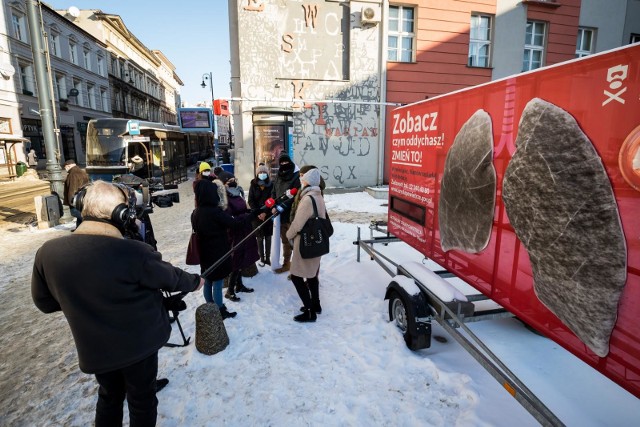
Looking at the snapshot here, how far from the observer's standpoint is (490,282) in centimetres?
307

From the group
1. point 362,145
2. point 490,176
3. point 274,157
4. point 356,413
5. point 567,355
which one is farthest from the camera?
point 362,145

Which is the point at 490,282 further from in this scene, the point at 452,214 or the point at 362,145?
the point at 362,145

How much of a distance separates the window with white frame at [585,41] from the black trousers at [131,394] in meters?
18.6

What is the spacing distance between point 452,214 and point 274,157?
891 cm

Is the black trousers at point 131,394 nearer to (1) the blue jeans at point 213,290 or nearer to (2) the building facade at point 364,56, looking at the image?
(1) the blue jeans at point 213,290

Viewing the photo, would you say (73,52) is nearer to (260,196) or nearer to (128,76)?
(128,76)

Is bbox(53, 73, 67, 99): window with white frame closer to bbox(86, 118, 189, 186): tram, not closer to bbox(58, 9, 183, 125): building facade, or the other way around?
bbox(58, 9, 183, 125): building facade

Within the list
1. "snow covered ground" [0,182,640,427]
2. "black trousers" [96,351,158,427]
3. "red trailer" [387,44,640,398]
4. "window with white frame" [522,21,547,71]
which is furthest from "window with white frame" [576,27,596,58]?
"black trousers" [96,351,158,427]

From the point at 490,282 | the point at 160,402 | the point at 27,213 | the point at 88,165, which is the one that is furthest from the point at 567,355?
the point at 88,165

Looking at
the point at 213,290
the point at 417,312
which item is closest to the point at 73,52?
the point at 213,290

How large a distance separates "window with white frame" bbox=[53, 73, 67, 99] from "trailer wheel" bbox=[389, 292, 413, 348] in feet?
116

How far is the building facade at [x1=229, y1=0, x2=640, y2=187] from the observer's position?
12.3m

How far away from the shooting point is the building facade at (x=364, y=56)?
1227cm

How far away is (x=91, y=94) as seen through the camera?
112ft
